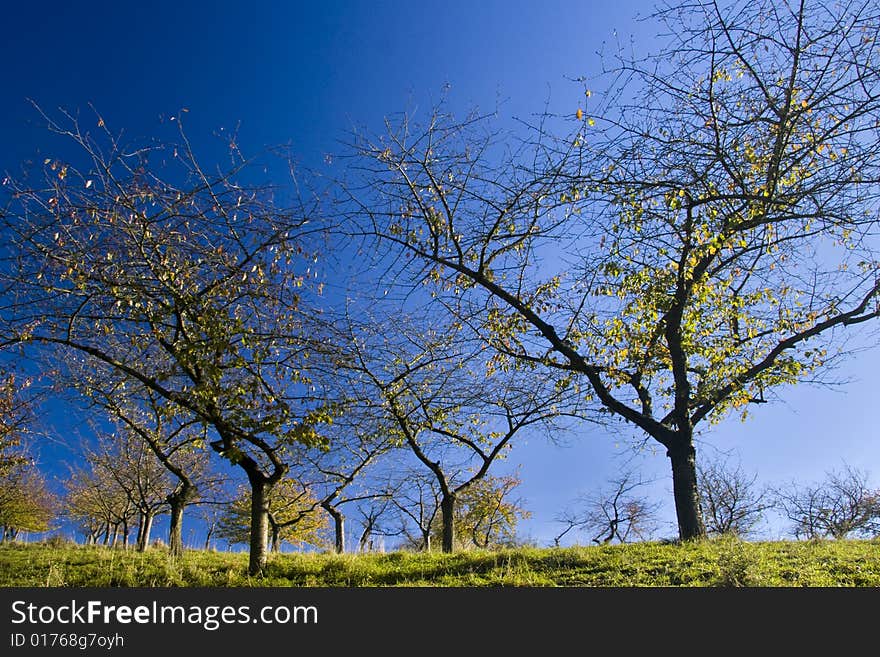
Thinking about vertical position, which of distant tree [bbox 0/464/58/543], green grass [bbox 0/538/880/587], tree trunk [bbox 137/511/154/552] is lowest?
green grass [bbox 0/538/880/587]

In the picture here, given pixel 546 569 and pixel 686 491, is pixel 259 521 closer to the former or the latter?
pixel 546 569

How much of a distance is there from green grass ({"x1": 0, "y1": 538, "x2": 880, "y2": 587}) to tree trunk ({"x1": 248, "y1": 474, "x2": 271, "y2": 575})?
31cm

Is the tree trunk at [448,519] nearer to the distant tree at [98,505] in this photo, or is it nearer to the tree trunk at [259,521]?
the tree trunk at [259,521]

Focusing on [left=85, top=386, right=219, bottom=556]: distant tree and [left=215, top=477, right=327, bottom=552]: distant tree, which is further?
[left=215, top=477, right=327, bottom=552]: distant tree

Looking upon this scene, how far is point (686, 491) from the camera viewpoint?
12625 millimetres

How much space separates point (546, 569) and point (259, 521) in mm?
5721

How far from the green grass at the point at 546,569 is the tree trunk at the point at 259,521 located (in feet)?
1.03

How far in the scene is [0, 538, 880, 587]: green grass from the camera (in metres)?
7.70

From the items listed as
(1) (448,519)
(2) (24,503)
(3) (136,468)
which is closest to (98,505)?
(2) (24,503)

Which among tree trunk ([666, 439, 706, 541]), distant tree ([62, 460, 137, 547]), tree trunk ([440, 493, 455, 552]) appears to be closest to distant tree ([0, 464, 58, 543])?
distant tree ([62, 460, 137, 547])

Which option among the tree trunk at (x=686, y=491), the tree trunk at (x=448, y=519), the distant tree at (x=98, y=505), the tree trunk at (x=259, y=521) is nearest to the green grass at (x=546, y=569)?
the tree trunk at (x=259, y=521)

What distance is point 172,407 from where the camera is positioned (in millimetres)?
10086

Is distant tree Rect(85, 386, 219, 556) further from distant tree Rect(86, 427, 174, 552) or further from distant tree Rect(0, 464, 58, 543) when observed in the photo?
distant tree Rect(0, 464, 58, 543)

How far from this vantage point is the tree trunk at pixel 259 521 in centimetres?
1076
